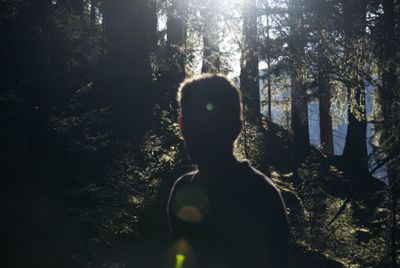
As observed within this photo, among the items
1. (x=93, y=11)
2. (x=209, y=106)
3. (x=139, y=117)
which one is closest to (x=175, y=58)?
(x=139, y=117)

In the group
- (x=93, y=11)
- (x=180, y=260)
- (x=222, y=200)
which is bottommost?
(x=180, y=260)

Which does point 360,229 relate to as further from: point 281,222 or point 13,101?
point 281,222

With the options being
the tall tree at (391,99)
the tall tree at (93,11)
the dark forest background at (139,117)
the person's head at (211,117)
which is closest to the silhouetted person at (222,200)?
the person's head at (211,117)

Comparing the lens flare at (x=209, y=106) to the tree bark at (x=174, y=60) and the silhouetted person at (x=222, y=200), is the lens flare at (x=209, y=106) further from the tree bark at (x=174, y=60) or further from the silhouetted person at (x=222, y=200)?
the tree bark at (x=174, y=60)

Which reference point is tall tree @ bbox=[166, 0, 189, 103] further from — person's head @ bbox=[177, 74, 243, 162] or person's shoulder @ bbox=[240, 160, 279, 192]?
person's shoulder @ bbox=[240, 160, 279, 192]

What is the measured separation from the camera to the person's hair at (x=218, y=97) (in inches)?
115

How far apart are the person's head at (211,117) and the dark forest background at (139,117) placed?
0.84 m

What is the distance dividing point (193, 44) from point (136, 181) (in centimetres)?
636

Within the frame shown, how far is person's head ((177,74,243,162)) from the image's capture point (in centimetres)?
290

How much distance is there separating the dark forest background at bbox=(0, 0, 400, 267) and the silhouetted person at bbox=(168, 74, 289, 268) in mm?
606

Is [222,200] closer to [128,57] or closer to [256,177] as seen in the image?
[256,177]

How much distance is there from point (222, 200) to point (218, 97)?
52 cm

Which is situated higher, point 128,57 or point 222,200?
point 128,57

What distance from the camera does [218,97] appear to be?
9.61 ft
